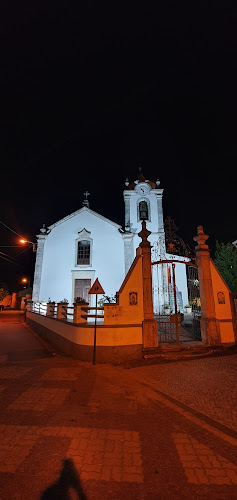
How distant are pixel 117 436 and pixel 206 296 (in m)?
6.93

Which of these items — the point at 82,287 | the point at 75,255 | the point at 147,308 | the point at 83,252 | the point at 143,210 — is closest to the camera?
the point at 147,308

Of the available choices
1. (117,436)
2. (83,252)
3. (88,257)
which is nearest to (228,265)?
(88,257)

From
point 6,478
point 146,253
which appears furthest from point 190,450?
point 146,253

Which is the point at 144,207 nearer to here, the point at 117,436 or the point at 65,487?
the point at 117,436

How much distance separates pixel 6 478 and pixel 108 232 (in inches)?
717

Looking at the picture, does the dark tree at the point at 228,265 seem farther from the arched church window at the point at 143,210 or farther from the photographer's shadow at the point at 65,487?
the photographer's shadow at the point at 65,487

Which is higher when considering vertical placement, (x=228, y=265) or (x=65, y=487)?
(x=228, y=265)

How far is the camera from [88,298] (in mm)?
18125

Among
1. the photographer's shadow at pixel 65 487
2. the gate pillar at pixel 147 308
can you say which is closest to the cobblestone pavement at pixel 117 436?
the photographer's shadow at pixel 65 487

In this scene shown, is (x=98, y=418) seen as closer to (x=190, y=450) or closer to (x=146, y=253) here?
(x=190, y=450)

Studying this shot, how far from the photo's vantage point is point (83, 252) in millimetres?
19812

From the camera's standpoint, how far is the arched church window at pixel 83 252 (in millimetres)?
19562

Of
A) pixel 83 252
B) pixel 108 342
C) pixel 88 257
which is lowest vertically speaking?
pixel 108 342

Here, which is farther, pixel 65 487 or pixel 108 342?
pixel 108 342
